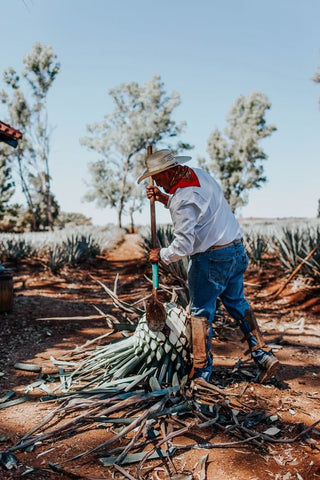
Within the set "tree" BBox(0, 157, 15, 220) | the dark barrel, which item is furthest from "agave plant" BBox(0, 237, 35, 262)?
"tree" BBox(0, 157, 15, 220)

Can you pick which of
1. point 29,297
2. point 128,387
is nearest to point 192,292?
point 128,387

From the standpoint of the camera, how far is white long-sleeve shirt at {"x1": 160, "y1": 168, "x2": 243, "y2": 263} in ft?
9.58

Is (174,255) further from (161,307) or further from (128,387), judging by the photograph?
(128,387)

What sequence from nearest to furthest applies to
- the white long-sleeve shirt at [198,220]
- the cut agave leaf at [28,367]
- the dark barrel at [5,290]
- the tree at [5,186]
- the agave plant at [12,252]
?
the white long-sleeve shirt at [198,220] → the cut agave leaf at [28,367] → the dark barrel at [5,290] → the agave plant at [12,252] → the tree at [5,186]

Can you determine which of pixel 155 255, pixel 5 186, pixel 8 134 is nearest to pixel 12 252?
pixel 8 134

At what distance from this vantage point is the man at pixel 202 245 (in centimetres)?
294

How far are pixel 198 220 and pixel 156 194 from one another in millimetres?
532


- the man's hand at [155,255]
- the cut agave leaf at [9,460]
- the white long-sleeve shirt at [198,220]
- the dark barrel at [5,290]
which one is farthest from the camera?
the dark barrel at [5,290]

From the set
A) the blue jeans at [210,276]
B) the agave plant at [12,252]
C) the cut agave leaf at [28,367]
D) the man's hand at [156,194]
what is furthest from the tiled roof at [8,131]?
the agave plant at [12,252]

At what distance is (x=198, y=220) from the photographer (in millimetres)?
→ 2996

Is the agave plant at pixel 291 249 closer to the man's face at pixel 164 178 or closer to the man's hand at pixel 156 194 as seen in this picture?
the man's hand at pixel 156 194

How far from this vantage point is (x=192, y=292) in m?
3.23

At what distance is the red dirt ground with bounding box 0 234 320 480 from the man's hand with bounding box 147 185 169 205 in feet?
5.15

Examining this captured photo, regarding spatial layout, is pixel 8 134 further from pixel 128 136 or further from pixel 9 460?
pixel 128 136
